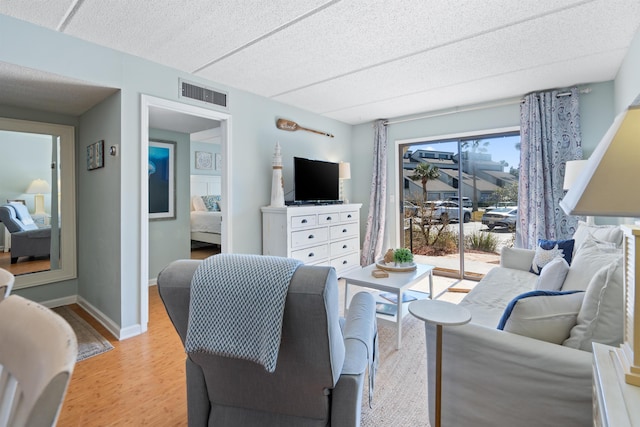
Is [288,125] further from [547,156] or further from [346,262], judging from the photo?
[547,156]

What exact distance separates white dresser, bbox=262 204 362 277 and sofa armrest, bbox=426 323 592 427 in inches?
93.1

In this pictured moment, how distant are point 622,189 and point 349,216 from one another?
12.4 feet

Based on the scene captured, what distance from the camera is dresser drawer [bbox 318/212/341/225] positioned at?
158 inches

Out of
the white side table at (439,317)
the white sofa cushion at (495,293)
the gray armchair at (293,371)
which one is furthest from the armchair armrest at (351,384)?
the white sofa cushion at (495,293)

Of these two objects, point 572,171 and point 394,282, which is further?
point 572,171

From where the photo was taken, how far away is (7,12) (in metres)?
2.02

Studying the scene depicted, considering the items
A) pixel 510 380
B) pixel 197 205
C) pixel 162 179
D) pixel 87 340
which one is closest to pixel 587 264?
pixel 510 380

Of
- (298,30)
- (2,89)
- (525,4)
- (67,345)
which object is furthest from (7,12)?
(525,4)

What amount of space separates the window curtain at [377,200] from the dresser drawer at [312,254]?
44.5 inches

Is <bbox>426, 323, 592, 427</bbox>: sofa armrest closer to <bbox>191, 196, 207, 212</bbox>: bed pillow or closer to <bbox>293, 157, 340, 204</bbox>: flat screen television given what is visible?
<bbox>293, 157, 340, 204</bbox>: flat screen television

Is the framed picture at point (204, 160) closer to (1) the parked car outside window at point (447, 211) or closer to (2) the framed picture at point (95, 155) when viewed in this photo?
(2) the framed picture at point (95, 155)

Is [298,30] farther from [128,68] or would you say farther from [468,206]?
[468,206]

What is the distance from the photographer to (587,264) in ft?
5.92

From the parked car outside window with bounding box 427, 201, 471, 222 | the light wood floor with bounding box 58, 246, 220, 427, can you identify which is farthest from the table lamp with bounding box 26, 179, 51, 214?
the parked car outside window with bounding box 427, 201, 471, 222
